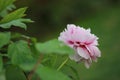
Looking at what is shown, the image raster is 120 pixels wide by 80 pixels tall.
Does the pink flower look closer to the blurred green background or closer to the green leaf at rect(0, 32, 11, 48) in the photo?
the green leaf at rect(0, 32, 11, 48)

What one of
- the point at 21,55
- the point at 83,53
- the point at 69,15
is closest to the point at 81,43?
the point at 83,53

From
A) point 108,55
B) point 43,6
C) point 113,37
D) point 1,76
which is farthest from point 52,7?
point 1,76

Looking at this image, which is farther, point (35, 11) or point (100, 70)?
point (35, 11)

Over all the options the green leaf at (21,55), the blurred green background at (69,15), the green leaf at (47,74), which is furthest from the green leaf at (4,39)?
the blurred green background at (69,15)

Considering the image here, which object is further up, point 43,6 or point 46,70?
point 46,70

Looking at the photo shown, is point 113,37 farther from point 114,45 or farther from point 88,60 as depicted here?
point 88,60
